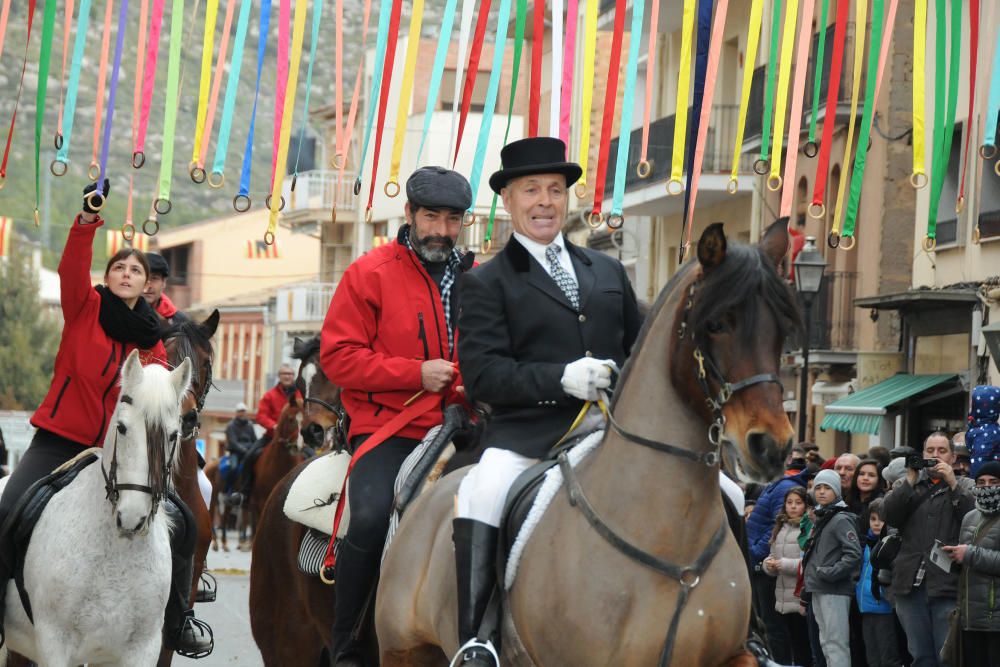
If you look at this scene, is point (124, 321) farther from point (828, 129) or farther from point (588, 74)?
point (828, 129)

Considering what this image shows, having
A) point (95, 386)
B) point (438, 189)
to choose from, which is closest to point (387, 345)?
point (438, 189)

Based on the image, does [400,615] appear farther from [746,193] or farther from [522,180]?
[746,193]

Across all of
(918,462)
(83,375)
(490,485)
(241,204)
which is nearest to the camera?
(490,485)

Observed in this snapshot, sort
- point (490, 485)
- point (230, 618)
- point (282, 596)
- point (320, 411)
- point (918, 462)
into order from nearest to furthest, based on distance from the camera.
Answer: point (490, 485)
point (282, 596)
point (918, 462)
point (320, 411)
point (230, 618)

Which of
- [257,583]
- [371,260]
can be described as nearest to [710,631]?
[371,260]

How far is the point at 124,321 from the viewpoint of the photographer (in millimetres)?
9742

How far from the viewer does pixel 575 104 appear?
3875 centimetres

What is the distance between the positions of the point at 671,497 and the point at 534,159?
1.74 m

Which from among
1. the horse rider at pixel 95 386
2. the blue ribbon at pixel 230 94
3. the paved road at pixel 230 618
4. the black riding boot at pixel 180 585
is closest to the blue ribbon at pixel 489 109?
the blue ribbon at pixel 230 94

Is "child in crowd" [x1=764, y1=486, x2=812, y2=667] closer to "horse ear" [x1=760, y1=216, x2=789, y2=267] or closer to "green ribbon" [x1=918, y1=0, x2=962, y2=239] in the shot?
"green ribbon" [x1=918, y1=0, x2=962, y2=239]

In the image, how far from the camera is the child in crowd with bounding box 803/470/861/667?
1395 cm

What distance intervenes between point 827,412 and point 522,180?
18390mm

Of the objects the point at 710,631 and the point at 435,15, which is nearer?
the point at 710,631

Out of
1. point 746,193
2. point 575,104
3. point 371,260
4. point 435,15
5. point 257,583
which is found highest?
point 435,15
